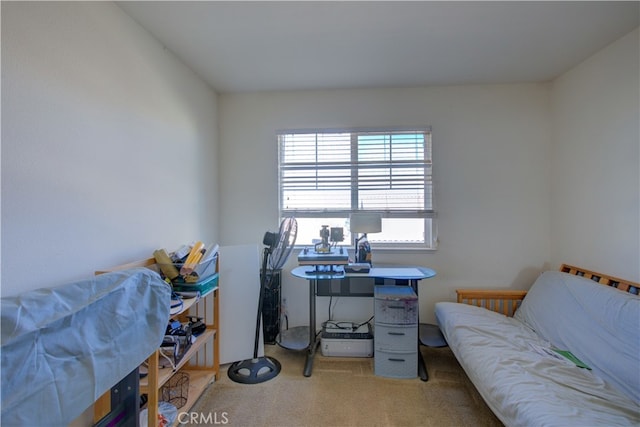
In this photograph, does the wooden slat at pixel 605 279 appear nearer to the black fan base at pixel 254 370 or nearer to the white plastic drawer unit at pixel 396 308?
the white plastic drawer unit at pixel 396 308

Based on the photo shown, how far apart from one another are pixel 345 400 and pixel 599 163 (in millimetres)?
2707

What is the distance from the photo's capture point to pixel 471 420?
172 cm

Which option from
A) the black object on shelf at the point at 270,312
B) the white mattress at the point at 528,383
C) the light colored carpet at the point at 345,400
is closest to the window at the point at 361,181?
the black object on shelf at the point at 270,312

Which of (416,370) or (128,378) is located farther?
(416,370)

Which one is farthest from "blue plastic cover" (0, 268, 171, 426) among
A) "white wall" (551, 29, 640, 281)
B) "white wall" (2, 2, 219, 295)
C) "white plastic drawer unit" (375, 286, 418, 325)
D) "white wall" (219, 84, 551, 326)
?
"white wall" (551, 29, 640, 281)

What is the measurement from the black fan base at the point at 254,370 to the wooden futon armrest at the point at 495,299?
6.13 feet

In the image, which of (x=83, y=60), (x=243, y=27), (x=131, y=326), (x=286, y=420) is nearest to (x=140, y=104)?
(x=83, y=60)

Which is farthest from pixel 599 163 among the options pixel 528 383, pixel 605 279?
pixel 528 383

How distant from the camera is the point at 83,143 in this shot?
4.51 ft

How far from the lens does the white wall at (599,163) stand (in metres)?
1.87

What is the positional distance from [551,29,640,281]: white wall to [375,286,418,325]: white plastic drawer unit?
1512mm

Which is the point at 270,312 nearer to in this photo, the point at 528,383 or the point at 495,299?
the point at 528,383

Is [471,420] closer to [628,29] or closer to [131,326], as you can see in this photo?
[131,326]

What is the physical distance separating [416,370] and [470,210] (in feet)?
5.29
